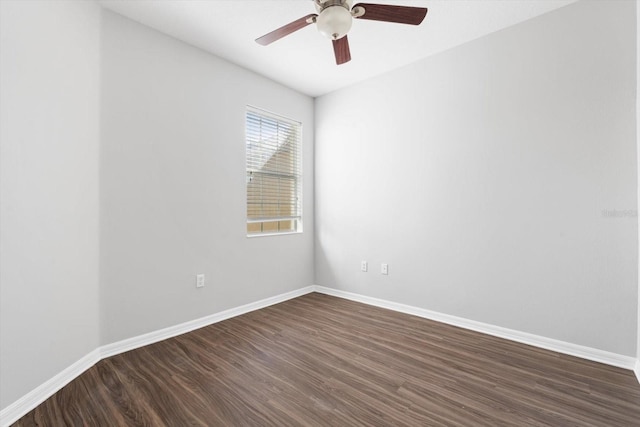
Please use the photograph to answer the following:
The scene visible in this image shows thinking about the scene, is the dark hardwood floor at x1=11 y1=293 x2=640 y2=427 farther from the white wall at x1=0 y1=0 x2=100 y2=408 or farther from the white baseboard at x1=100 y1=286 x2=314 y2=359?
the white wall at x1=0 y1=0 x2=100 y2=408

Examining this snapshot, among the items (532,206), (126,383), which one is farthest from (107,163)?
(532,206)

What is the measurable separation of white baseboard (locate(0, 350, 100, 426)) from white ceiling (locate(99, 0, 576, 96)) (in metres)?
2.60

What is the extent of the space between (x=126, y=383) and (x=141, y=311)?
0.65m

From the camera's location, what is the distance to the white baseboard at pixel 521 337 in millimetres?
2027

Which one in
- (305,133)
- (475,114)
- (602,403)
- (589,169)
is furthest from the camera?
(305,133)

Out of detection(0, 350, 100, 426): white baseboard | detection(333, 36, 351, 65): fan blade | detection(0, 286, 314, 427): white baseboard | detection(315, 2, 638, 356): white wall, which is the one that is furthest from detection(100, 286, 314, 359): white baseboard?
detection(333, 36, 351, 65): fan blade

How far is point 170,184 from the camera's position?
2545mm

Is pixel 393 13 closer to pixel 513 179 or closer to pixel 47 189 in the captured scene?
pixel 513 179

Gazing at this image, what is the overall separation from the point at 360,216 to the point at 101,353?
8.92 feet

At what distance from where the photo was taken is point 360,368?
6.55 ft

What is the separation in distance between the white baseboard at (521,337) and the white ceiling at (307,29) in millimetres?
2597

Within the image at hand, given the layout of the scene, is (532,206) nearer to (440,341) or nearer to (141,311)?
(440,341)

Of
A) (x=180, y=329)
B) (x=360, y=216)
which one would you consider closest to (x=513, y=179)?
(x=360, y=216)

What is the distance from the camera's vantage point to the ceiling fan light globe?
1.59 metres
